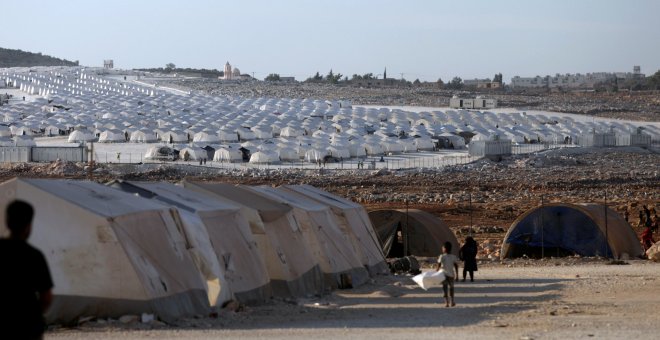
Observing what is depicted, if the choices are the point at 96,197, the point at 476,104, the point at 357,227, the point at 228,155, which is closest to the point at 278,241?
the point at 96,197

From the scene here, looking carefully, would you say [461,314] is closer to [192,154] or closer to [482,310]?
[482,310]

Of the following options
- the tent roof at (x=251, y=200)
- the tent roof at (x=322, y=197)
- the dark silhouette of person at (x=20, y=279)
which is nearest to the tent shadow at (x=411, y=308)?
the tent roof at (x=251, y=200)

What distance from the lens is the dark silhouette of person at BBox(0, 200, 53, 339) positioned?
6246mm

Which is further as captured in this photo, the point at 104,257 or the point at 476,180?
the point at 476,180

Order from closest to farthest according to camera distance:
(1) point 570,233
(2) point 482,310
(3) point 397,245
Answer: (2) point 482,310 < (1) point 570,233 < (3) point 397,245

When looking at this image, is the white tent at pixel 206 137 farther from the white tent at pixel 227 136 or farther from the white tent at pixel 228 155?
the white tent at pixel 228 155

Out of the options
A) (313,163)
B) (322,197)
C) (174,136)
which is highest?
(322,197)

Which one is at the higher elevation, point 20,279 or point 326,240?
point 20,279

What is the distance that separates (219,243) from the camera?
14.4 m

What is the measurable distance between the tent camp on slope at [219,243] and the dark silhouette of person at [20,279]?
23.2ft

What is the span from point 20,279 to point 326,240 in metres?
11.8

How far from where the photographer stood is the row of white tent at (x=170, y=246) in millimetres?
12031

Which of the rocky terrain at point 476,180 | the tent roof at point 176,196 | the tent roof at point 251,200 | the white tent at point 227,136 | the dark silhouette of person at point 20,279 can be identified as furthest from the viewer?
the white tent at point 227,136

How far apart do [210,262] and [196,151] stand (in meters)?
50.3
